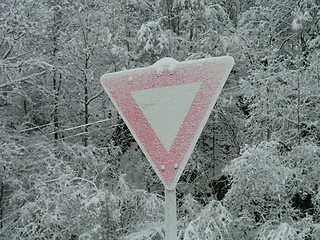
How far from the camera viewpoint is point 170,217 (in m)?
1.27

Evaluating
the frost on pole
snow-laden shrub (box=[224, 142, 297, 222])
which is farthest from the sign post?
snow-laden shrub (box=[224, 142, 297, 222])

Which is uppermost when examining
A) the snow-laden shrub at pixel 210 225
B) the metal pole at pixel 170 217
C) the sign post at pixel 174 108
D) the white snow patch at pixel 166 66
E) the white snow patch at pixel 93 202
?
the white snow patch at pixel 166 66

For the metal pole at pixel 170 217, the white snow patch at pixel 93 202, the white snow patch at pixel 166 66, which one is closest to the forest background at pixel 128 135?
the white snow patch at pixel 93 202

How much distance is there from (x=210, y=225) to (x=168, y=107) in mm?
6486

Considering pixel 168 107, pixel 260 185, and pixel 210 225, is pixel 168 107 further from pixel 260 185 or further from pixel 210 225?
pixel 260 185

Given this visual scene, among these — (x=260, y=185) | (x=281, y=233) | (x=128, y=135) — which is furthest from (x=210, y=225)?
(x=128, y=135)

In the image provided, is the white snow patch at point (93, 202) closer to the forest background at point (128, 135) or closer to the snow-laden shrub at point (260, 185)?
the forest background at point (128, 135)

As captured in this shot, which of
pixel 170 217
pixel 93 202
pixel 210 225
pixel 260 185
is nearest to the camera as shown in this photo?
pixel 170 217

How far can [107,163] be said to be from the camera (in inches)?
440

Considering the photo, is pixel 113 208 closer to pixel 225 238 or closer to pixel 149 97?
pixel 225 238

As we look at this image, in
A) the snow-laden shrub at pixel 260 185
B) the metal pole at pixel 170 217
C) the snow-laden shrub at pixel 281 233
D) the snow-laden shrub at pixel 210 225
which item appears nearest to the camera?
the metal pole at pixel 170 217

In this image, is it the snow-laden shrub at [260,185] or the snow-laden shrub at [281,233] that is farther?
the snow-laden shrub at [260,185]

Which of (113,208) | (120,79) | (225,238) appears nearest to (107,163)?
(113,208)

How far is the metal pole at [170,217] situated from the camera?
1264 millimetres
